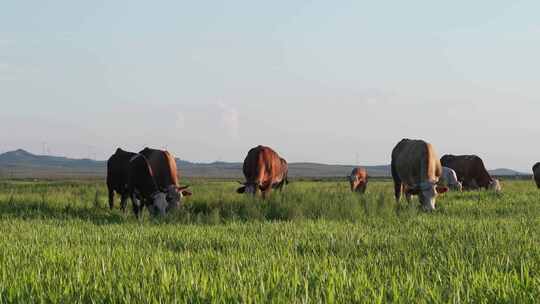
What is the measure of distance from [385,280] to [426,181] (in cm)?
1296

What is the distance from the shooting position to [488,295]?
387 cm

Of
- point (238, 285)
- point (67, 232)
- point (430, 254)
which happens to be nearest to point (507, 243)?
point (430, 254)

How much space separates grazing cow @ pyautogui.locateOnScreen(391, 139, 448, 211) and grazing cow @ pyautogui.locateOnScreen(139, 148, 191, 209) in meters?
6.51

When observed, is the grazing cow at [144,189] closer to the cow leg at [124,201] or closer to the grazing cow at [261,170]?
the cow leg at [124,201]

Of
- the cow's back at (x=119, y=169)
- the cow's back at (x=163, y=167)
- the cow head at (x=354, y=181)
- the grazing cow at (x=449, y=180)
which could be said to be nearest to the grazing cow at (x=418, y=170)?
the cow's back at (x=163, y=167)

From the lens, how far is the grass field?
3.92m

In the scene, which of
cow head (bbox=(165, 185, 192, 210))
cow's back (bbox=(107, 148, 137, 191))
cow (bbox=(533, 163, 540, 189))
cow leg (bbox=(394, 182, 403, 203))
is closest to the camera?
cow head (bbox=(165, 185, 192, 210))

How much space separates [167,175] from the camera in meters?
18.2

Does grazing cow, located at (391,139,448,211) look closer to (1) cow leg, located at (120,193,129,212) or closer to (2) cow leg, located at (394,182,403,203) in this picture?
(2) cow leg, located at (394,182,403,203)

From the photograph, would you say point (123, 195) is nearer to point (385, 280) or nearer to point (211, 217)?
point (211, 217)

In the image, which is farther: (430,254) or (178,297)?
(430,254)

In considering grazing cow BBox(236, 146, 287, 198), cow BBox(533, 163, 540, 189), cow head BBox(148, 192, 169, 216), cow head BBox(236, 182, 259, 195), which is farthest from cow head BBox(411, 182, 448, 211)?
cow BBox(533, 163, 540, 189)

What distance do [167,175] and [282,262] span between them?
13.0 metres

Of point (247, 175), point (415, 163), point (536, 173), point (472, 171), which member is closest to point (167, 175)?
point (247, 175)
